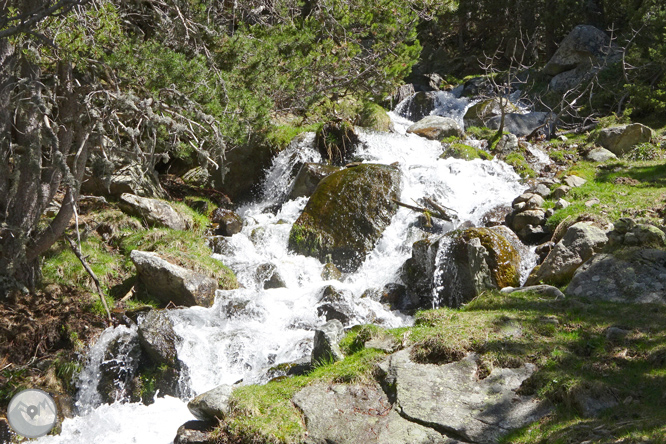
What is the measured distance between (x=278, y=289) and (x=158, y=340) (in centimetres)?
285

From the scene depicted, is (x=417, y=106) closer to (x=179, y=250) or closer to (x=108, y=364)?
(x=179, y=250)

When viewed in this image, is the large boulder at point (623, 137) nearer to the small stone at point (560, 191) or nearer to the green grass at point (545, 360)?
the small stone at point (560, 191)

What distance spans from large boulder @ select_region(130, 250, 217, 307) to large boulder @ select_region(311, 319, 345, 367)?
3.10 meters

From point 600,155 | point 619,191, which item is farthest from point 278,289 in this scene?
point 600,155

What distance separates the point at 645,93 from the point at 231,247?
13.0 meters

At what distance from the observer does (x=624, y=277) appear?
6855 millimetres

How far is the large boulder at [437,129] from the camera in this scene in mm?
16531

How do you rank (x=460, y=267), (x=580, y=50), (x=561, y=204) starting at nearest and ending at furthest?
(x=460, y=267) < (x=561, y=204) < (x=580, y=50)

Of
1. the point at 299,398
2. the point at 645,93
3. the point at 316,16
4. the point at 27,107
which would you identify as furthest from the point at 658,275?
the point at 645,93

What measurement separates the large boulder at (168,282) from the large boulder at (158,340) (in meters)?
1.05

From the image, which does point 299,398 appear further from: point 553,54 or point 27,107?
point 553,54

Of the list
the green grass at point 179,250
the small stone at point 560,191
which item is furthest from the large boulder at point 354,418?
the small stone at point 560,191

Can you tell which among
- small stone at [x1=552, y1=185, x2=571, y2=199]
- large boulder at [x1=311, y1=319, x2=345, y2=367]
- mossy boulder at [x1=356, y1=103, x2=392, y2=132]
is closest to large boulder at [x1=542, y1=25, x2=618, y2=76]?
mossy boulder at [x1=356, y1=103, x2=392, y2=132]

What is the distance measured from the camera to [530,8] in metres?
23.2
